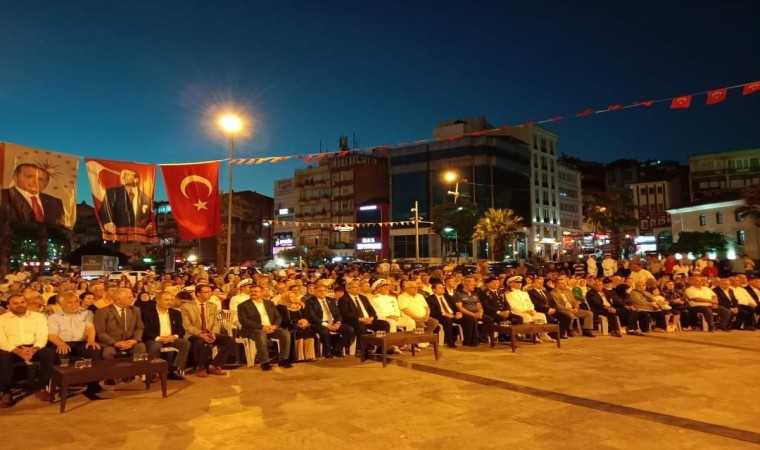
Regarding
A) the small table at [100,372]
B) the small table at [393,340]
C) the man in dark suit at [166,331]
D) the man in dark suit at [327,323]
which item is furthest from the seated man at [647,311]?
the small table at [100,372]

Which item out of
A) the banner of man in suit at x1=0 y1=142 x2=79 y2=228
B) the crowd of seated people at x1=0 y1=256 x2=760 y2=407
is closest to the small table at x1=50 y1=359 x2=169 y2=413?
the crowd of seated people at x1=0 y1=256 x2=760 y2=407

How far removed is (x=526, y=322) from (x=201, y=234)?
7.16m

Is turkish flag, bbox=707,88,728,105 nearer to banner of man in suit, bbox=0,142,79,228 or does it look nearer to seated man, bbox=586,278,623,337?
seated man, bbox=586,278,623,337

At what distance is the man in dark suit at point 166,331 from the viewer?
8.55 metres

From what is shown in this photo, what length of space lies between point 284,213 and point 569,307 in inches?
3061

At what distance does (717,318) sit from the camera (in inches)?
579

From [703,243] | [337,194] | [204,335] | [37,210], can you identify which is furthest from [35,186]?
[337,194]

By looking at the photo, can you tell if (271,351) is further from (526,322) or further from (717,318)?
(717,318)

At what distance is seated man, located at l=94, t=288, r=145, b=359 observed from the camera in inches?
324

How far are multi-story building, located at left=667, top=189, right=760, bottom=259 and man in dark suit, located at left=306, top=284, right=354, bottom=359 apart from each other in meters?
43.9

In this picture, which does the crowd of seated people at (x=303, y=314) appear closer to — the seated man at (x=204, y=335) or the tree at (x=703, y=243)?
the seated man at (x=204, y=335)

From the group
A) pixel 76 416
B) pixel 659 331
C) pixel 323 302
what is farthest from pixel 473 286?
pixel 76 416

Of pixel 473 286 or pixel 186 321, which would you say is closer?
pixel 186 321

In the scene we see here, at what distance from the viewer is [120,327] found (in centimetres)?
841
